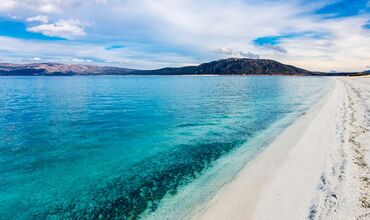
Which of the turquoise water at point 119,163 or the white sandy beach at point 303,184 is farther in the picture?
the turquoise water at point 119,163

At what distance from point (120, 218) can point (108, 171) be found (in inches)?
203

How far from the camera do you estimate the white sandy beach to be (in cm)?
993

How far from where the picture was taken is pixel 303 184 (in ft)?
40.3

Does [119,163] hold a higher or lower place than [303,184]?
lower

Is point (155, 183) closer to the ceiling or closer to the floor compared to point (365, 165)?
closer to the floor

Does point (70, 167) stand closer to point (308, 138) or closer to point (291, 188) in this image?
point (291, 188)

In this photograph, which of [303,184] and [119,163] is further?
[119,163]

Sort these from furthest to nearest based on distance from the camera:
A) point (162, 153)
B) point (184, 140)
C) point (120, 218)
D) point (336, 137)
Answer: point (184, 140) < point (336, 137) < point (162, 153) < point (120, 218)

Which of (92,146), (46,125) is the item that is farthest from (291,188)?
(46,125)

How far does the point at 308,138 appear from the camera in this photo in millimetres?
21062

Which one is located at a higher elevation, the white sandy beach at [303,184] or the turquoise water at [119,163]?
the white sandy beach at [303,184]

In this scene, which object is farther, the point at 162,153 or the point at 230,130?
the point at 230,130

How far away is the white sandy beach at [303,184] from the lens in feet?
32.6

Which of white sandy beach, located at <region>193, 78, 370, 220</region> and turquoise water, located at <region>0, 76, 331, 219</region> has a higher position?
white sandy beach, located at <region>193, 78, 370, 220</region>
